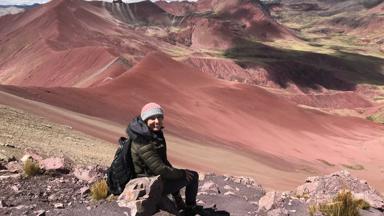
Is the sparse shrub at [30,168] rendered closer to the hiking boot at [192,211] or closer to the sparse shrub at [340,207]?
the hiking boot at [192,211]

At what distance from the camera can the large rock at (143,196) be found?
790 cm

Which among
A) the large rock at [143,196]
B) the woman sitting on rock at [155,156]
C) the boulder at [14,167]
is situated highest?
the woman sitting on rock at [155,156]

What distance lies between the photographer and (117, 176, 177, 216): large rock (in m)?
7.90

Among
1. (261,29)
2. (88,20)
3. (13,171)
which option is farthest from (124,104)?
(261,29)

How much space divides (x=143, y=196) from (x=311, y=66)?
12185cm

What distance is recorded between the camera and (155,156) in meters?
7.66

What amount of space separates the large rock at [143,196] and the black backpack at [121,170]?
0.49 ft

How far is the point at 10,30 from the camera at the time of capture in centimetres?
11462

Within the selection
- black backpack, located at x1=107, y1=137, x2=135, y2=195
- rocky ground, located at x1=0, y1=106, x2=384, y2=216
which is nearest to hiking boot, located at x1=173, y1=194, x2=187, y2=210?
rocky ground, located at x1=0, y1=106, x2=384, y2=216

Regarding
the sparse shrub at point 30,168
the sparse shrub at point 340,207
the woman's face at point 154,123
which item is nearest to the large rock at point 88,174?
the sparse shrub at point 30,168

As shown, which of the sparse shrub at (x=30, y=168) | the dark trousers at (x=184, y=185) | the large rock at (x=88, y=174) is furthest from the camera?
the large rock at (x=88, y=174)

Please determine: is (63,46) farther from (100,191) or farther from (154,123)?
(154,123)

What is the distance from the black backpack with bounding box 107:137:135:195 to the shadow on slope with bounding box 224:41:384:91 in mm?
107900

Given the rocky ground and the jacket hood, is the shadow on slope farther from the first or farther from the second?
the jacket hood
